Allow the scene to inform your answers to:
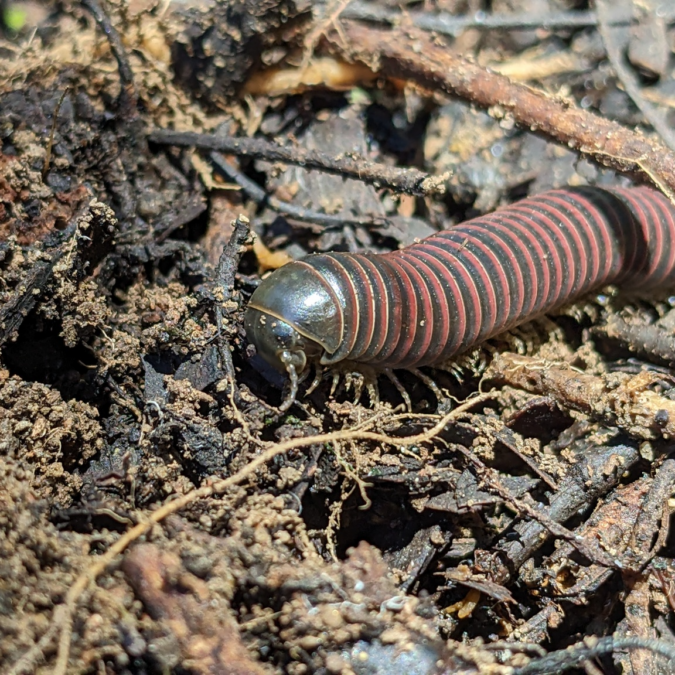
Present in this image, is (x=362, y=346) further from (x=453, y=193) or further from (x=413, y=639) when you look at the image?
(x=453, y=193)

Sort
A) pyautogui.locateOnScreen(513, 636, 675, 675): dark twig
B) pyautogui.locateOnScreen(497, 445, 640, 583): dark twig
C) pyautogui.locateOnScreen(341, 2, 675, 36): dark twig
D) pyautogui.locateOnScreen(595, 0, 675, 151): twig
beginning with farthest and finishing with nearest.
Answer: pyautogui.locateOnScreen(341, 2, 675, 36): dark twig → pyautogui.locateOnScreen(595, 0, 675, 151): twig → pyautogui.locateOnScreen(497, 445, 640, 583): dark twig → pyautogui.locateOnScreen(513, 636, 675, 675): dark twig

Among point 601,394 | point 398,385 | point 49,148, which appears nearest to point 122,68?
point 49,148

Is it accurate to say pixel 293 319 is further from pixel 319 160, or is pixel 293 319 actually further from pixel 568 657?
pixel 568 657

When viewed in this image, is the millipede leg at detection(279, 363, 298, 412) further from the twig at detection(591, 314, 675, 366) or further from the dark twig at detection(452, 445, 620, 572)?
the twig at detection(591, 314, 675, 366)

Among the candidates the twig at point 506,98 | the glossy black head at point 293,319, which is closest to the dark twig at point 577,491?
the glossy black head at point 293,319

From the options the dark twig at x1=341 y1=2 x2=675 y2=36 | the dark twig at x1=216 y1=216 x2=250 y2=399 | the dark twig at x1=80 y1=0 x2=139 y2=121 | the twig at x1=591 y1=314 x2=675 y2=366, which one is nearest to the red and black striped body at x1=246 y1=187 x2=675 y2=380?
the dark twig at x1=216 y1=216 x2=250 y2=399

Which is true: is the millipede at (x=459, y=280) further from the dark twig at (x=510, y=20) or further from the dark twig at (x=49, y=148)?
the dark twig at (x=510, y=20)

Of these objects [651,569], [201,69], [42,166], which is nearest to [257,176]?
[201,69]
